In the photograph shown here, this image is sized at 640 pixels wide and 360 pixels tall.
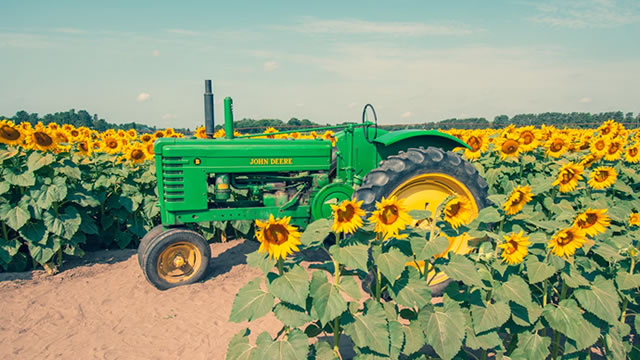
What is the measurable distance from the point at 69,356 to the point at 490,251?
122 inches

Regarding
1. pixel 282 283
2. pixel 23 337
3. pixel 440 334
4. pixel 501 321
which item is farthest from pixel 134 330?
pixel 501 321

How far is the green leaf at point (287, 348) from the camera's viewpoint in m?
1.99

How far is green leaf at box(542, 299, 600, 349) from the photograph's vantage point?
2287mm

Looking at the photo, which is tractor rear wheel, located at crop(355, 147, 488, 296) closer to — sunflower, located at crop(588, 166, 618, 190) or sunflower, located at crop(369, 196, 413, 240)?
sunflower, located at crop(588, 166, 618, 190)

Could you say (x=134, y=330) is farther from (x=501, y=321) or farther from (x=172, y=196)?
(x=501, y=321)

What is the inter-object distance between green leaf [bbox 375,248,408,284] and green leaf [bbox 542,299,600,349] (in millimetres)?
942

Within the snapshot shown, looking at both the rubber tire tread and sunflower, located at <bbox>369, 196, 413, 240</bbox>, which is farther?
the rubber tire tread

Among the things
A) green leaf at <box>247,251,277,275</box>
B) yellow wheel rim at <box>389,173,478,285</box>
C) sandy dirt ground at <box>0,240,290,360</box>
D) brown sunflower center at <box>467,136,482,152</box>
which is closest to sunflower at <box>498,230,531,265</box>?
Result: green leaf at <box>247,251,277,275</box>

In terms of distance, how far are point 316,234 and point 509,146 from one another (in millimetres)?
4111

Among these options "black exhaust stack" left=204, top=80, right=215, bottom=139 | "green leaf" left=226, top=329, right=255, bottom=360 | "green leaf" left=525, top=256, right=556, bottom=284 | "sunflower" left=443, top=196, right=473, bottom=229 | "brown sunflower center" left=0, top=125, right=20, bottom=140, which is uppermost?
"black exhaust stack" left=204, top=80, right=215, bottom=139

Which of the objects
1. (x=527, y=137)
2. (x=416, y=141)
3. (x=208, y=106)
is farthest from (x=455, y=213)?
(x=527, y=137)

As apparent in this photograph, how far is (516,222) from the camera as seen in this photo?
2754 millimetres

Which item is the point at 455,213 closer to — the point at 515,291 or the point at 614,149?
the point at 515,291

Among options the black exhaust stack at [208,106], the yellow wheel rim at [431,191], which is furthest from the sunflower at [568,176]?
the black exhaust stack at [208,106]
